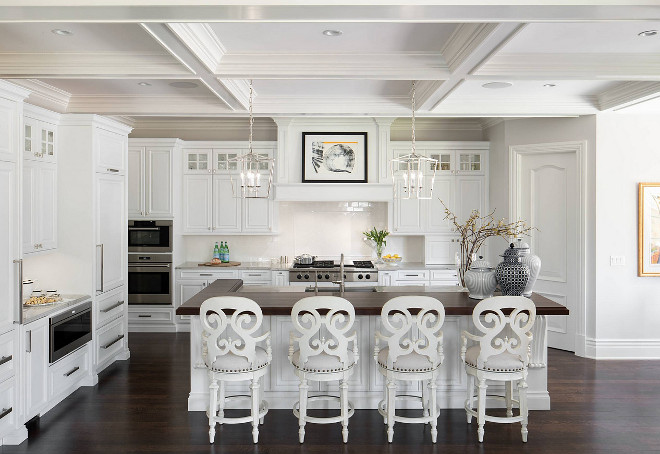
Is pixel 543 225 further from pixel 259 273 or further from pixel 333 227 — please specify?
pixel 259 273

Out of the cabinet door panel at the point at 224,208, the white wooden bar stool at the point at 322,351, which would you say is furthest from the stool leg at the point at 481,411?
the cabinet door panel at the point at 224,208

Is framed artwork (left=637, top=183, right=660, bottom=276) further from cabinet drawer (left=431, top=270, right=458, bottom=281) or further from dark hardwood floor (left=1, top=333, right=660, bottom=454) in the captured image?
cabinet drawer (left=431, top=270, right=458, bottom=281)

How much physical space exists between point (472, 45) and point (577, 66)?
1.14 m

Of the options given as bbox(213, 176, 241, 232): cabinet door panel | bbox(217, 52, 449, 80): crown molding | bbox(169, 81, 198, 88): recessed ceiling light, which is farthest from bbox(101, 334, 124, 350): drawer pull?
bbox(217, 52, 449, 80): crown molding

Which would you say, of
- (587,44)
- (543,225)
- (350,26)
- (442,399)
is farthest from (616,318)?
(350,26)

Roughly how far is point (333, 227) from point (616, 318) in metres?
3.65

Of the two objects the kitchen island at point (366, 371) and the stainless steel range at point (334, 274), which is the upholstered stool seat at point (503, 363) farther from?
the stainless steel range at point (334, 274)

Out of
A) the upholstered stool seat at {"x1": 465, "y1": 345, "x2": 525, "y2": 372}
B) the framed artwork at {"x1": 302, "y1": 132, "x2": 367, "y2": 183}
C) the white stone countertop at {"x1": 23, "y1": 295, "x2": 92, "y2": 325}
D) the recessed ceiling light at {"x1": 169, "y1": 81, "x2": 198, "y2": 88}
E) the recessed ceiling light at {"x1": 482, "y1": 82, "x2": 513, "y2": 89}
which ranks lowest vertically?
the upholstered stool seat at {"x1": 465, "y1": 345, "x2": 525, "y2": 372}

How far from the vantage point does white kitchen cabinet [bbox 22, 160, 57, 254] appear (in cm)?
460

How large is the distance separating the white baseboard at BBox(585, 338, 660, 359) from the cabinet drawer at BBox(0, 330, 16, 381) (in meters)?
5.52

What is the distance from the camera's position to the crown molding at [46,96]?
480 cm

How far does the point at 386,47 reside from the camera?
403 cm

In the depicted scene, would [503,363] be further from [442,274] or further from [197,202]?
[197,202]

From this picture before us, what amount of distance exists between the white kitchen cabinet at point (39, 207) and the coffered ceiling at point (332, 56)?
0.72 meters
